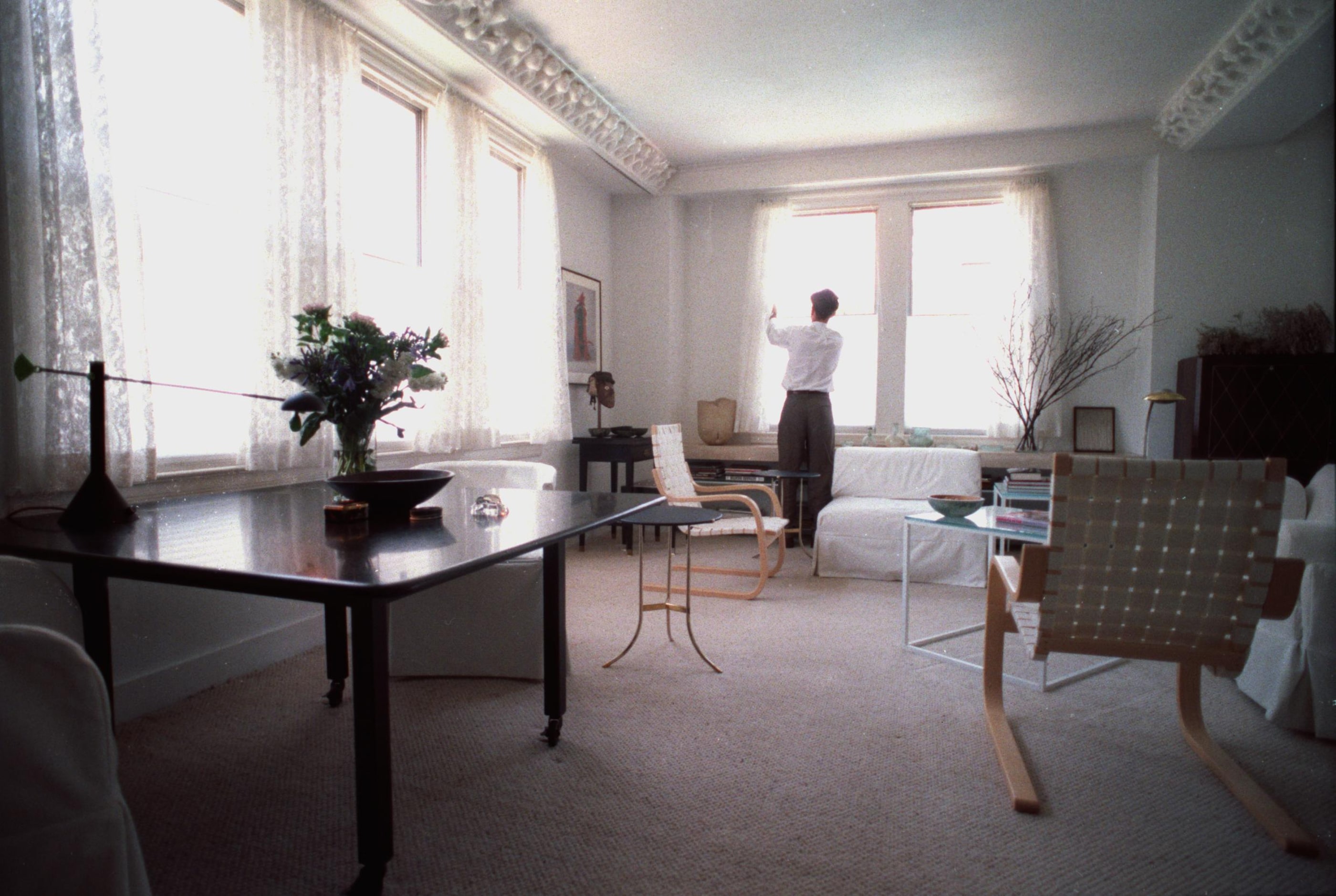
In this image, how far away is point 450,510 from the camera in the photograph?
2156 millimetres

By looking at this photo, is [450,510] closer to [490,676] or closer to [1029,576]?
[490,676]

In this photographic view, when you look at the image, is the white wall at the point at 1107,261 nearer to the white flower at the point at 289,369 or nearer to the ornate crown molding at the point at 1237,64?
the ornate crown molding at the point at 1237,64

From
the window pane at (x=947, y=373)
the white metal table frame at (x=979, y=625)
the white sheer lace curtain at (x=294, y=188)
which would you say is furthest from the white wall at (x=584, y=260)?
the white metal table frame at (x=979, y=625)

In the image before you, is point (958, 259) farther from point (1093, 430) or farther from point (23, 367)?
point (23, 367)

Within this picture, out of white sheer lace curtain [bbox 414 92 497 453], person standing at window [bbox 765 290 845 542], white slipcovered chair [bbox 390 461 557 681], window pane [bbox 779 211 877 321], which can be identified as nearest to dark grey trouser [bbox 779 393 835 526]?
person standing at window [bbox 765 290 845 542]

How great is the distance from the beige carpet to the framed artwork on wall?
3.22m

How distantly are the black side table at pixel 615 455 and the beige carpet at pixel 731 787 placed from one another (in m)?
2.47

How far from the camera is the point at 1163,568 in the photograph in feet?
6.42

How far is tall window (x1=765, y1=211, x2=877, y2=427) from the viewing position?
6379 millimetres

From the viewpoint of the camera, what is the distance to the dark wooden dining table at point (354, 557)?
1336 mm

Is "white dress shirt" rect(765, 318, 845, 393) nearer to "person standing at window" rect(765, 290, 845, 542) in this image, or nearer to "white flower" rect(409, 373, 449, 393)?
"person standing at window" rect(765, 290, 845, 542)

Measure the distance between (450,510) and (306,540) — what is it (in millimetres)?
520

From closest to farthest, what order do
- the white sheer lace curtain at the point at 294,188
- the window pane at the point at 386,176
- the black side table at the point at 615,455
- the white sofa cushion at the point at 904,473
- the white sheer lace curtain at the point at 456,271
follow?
the white sheer lace curtain at the point at 294,188 < the window pane at the point at 386,176 < the white sheer lace curtain at the point at 456,271 < the white sofa cushion at the point at 904,473 < the black side table at the point at 615,455

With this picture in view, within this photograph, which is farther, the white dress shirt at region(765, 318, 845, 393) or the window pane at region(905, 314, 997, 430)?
the window pane at region(905, 314, 997, 430)
